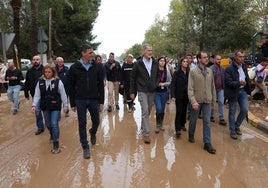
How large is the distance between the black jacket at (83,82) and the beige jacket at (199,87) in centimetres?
179

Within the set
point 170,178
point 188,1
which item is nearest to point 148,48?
point 170,178

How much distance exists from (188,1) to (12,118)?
66.2ft

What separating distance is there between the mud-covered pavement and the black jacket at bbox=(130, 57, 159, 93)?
43.8 inches

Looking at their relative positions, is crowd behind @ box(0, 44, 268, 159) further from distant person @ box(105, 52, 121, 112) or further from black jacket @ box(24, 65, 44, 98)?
distant person @ box(105, 52, 121, 112)

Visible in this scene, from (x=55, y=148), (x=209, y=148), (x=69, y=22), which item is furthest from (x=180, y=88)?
(x=69, y=22)

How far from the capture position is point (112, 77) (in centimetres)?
1142

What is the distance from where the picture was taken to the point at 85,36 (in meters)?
39.7

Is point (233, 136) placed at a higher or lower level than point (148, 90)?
lower

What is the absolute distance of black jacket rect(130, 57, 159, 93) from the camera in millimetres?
7164

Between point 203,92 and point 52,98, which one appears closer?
point 52,98

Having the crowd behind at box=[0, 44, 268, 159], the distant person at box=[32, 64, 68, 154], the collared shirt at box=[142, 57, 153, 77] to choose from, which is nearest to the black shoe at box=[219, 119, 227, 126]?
the crowd behind at box=[0, 44, 268, 159]

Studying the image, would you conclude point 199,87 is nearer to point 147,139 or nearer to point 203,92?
point 203,92

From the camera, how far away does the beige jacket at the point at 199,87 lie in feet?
21.9

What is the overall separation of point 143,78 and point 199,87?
1.17 m
